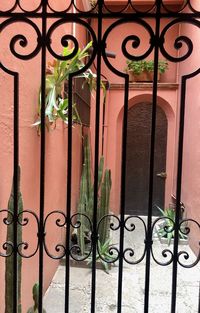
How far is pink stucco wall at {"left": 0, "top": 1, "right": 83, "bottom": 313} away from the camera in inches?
60.1

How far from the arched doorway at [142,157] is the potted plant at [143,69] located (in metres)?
0.48

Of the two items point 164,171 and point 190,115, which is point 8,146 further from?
point 164,171

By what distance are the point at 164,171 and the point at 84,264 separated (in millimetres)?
2514

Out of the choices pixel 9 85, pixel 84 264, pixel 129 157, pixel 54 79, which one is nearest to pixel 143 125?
pixel 129 157

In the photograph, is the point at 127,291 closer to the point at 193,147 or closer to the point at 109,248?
the point at 109,248

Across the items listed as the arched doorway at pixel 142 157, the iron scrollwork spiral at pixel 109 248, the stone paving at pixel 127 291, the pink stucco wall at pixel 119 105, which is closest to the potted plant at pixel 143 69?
the pink stucco wall at pixel 119 105

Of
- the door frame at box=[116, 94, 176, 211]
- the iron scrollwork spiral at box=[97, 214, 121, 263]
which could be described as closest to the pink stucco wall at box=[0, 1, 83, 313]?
the iron scrollwork spiral at box=[97, 214, 121, 263]

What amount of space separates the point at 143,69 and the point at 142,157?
1.45 meters

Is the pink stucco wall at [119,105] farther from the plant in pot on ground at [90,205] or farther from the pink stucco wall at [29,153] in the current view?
the pink stucco wall at [29,153]

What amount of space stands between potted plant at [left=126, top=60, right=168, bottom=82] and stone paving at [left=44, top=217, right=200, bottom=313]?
2931mm

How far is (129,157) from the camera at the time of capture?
519cm

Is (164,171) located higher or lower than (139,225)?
higher

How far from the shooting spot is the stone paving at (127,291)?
2.31 m

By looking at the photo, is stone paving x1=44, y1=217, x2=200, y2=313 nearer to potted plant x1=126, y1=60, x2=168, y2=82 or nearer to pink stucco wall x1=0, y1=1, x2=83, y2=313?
pink stucco wall x1=0, y1=1, x2=83, y2=313
